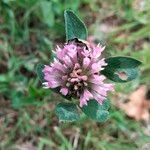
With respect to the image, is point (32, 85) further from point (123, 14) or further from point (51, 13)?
point (123, 14)

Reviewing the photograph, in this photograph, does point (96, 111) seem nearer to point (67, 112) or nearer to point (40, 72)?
point (67, 112)

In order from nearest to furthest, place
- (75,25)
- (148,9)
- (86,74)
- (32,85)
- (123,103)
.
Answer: (86,74), (75,25), (32,85), (123,103), (148,9)

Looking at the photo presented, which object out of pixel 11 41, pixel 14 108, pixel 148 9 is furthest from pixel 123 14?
pixel 14 108

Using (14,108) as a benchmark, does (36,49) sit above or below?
above

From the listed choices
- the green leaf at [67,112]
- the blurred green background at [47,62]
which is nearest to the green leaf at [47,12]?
the blurred green background at [47,62]

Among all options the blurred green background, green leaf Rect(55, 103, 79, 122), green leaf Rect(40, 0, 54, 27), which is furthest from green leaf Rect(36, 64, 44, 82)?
green leaf Rect(40, 0, 54, 27)

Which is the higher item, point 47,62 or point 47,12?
point 47,12

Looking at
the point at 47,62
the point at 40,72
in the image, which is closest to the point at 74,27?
the point at 40,72
